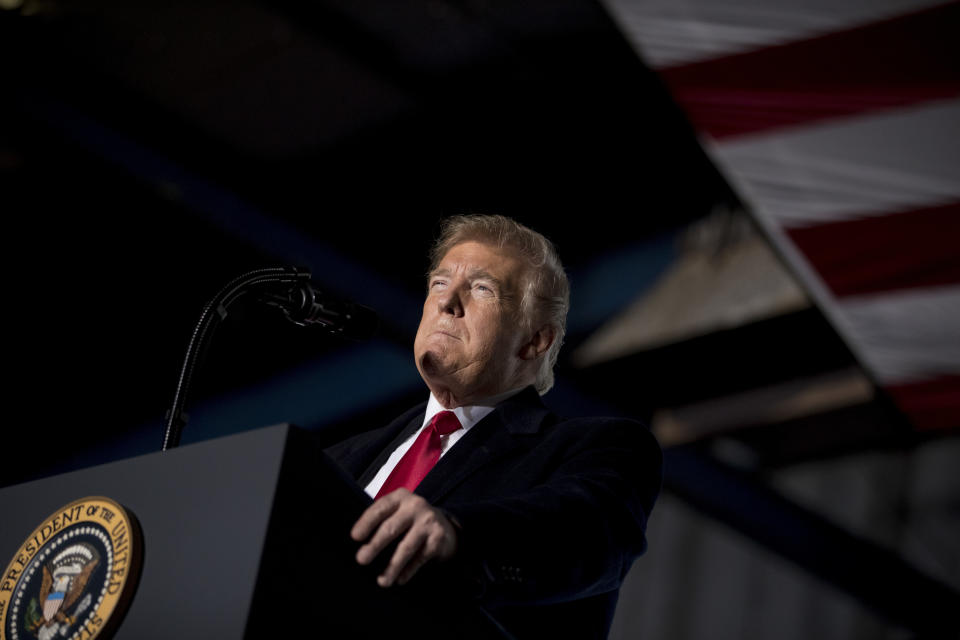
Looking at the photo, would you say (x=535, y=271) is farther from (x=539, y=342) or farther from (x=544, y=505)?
(x=544, y=505)

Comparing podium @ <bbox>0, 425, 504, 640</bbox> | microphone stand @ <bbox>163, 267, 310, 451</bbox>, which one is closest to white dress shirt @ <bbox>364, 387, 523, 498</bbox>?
microphone stand @ <bbox>163, 267, 310, 451</bbox>

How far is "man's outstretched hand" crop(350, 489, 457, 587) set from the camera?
2.85ft

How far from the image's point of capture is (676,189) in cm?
550

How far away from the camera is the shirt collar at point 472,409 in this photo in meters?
1.44

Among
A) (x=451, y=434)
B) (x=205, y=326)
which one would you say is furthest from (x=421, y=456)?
(x=205, y=326)

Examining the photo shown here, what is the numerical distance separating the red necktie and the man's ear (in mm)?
205

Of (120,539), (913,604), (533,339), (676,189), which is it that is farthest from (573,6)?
(120,539)

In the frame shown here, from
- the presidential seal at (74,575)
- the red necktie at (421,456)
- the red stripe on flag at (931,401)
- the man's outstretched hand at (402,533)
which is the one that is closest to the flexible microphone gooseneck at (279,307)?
the red necktie at (421,456)

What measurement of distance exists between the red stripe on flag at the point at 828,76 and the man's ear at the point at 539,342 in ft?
4.69

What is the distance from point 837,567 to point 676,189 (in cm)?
201

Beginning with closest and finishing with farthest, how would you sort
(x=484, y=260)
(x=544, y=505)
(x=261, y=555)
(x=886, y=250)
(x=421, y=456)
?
(x=261, y=555) < (x=544, y=505) < (x=421, y=456) < (x=484, y=260) < (x=886, y=250)

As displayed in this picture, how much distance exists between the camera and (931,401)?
414cm

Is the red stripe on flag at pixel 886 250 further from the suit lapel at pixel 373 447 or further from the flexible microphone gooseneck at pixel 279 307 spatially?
the flexible microphone gooseneck at pixel 279 307

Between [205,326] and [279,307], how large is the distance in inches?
3.5
